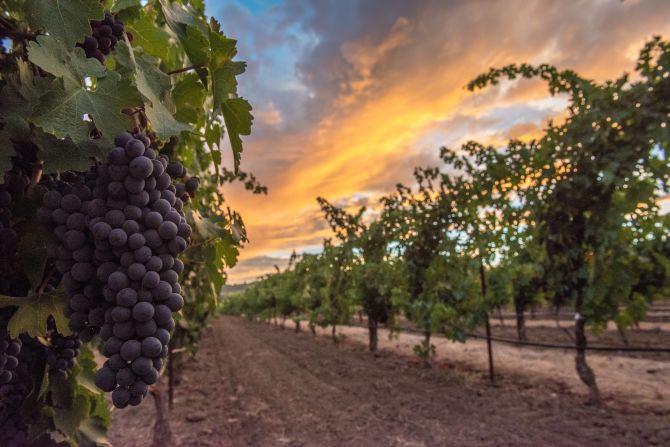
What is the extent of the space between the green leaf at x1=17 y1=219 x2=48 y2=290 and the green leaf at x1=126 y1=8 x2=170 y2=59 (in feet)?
2.24

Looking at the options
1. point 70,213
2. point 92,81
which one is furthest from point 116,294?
point 92,81

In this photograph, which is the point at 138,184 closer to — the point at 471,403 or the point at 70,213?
the point at 70,213

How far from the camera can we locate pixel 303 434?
7.11 meters

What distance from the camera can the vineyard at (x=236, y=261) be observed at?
96cm

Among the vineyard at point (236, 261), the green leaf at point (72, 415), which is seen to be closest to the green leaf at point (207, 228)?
the vineyard at point (236, 261)

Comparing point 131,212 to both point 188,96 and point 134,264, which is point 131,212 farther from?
point 188,96

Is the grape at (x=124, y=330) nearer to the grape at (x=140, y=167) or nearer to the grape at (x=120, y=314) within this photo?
the grape at (x=120, y=314)

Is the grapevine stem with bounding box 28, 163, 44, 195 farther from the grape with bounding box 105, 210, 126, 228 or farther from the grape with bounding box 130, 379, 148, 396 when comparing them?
the grape with bounding box 130, 379, 148, 396

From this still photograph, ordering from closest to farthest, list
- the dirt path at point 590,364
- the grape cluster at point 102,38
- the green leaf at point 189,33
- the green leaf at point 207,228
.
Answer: the grape cluster at point 102,38 < the green leaf at point 189,33 < the green leaf at point 207,228 < the dirt path at point 590,364

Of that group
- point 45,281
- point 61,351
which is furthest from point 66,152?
point 61,351

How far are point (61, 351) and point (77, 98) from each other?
107 cm

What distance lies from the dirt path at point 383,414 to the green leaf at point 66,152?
258 inches

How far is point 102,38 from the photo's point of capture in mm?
1096

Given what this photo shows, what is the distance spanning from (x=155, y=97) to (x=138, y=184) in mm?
234
